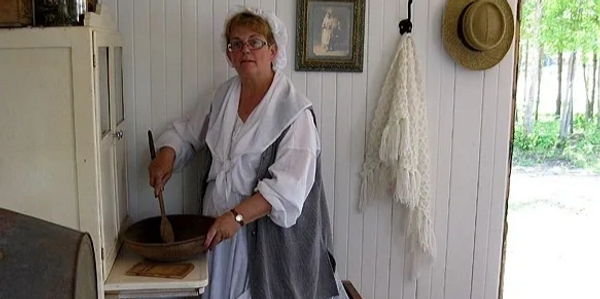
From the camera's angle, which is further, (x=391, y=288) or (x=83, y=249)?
(x=391, y=288)

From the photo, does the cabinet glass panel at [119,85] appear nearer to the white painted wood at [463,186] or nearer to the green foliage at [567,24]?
the white painted wood at [463,186]

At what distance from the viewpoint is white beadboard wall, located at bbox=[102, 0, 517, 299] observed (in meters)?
2.20

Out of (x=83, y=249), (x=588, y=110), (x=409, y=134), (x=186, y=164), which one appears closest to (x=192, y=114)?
(x=186, y=164)

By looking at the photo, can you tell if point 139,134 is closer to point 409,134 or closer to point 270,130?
point 270,130

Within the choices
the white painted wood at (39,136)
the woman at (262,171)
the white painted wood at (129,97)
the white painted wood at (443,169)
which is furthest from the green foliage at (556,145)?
the white painted wood at (39,136)

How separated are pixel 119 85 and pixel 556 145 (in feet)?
5.59

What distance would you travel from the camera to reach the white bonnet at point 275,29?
197 centimetres

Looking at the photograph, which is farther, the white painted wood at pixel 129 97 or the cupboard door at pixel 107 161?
the white painted wood at pixel 129 97

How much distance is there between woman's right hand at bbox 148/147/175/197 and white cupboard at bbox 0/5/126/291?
332mm

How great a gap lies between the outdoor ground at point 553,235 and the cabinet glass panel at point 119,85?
1523 millimetres

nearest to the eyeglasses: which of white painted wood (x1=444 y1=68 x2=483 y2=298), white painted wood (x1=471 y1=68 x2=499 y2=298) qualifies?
white painted wood (x1=444 y1=68 x2=483 y2=298)

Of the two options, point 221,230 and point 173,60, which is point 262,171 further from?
point 173,60

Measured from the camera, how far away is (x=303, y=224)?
79.2 inches

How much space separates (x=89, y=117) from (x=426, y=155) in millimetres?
1225
